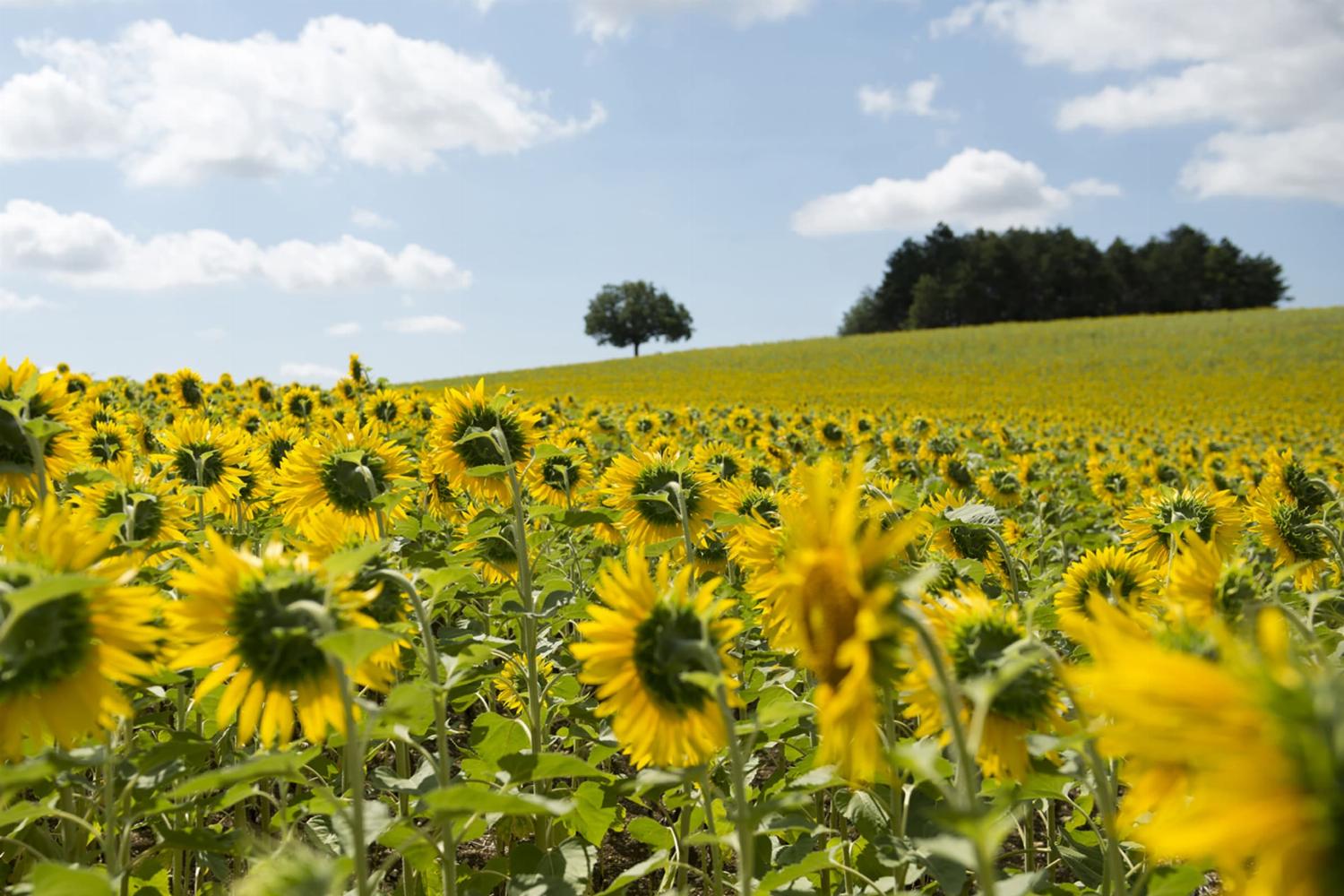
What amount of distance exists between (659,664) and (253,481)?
2.86 m

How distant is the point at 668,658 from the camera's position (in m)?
1.23

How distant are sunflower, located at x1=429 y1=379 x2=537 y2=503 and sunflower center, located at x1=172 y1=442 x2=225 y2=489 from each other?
3.17ft

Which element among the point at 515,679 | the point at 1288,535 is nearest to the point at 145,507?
the point at 515,679

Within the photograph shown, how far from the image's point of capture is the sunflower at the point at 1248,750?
0.58 meters

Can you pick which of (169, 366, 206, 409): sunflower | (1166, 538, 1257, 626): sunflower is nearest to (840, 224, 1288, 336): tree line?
(169, 366, 206, 409): sunflower

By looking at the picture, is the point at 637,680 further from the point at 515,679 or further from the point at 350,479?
the point at 515,679

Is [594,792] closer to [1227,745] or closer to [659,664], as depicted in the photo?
[659,664]

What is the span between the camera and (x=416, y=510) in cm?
348

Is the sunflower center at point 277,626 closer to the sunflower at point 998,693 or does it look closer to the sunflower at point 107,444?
the sunflower at point 998,693

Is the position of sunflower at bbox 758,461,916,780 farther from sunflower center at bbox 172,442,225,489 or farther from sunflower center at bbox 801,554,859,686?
sunflower center at bbox 172,442,225,489

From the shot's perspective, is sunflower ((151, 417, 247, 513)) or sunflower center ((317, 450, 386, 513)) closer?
sunflower center ((317, 450, 386, 513))

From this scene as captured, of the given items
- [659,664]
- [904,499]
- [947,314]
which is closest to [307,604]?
[659,664]

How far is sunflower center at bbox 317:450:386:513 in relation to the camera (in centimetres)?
240

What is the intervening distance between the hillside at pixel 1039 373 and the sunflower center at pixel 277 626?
38.3 ft
